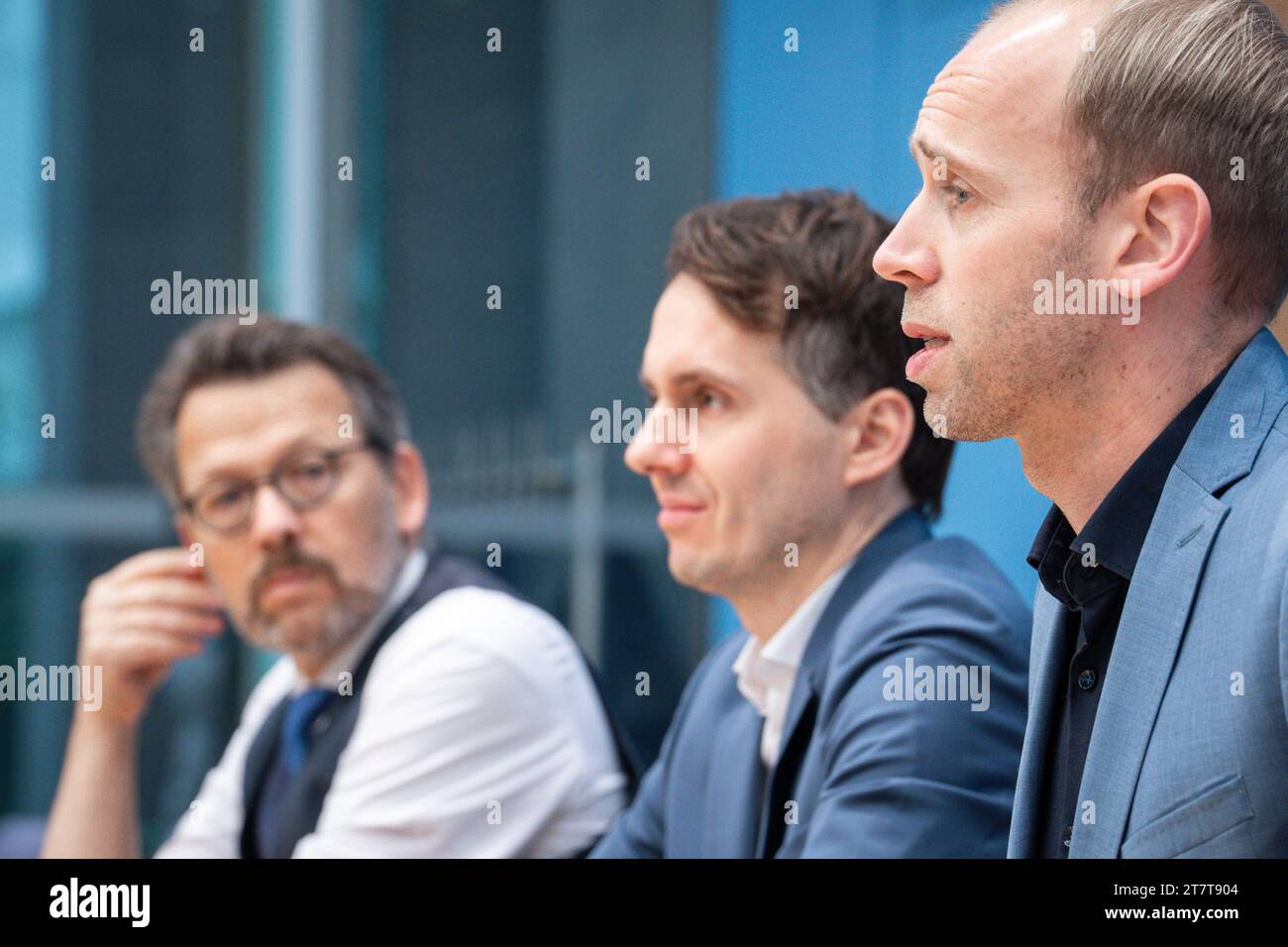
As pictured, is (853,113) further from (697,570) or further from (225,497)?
(225,497)

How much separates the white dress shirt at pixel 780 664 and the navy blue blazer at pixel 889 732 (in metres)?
0.02

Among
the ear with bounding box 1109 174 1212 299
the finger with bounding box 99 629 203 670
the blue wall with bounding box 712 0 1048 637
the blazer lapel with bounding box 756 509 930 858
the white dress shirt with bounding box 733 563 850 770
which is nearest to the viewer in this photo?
the ear with bounding box 1109 174 1212 299

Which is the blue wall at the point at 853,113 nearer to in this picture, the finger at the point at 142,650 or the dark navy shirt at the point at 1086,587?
the dark navy shirt at the point at 1086,587

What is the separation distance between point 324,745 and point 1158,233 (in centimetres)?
144

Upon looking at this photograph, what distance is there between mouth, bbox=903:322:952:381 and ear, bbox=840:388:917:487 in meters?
0.44

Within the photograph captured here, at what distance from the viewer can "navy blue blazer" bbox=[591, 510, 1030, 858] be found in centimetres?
140

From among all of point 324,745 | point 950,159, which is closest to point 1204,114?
point 950,159

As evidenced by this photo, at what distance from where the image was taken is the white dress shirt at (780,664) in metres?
1.67

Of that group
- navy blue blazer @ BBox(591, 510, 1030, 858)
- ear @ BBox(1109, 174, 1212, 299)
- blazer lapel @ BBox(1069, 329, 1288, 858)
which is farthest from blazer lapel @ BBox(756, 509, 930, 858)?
ear @ BBox(1109, 174, 1212, 299)

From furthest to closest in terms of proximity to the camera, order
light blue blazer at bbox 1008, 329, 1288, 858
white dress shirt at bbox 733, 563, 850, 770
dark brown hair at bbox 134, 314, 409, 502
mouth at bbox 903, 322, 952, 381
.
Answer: dark brown hair at bbox 134, 314, 409, 502 < white dress shirt at bbox 733, 563, 850, 770 < mouth at bbox 903, 322, 952, 381 < light blue blazer at bbox 1008, 329, 1288, 858

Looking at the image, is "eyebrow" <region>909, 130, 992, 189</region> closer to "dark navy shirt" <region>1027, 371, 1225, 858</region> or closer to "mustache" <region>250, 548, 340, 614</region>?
"dark navy shirt" <region>1027, 371, 1225, 858</region>

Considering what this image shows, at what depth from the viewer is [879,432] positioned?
1742mm

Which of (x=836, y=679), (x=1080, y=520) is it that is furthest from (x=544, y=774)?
(x=1080, y=520)

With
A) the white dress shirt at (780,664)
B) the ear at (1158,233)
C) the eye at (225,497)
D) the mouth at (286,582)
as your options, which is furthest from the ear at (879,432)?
the eye at (225,497)
